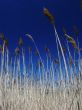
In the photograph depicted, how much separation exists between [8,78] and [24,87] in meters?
0.37

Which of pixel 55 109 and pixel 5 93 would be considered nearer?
pixel 55 109

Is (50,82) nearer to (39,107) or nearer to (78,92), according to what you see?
(39,107)

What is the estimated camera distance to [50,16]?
1.58m

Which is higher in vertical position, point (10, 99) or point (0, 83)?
point (0, 83)

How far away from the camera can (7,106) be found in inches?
133

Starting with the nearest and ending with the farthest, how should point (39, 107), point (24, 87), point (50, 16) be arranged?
point (50, 16)
point (39, 107)
point (24, 87)

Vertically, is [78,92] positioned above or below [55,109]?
above

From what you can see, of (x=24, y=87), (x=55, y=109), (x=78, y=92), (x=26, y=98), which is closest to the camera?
(x=78, y=92)

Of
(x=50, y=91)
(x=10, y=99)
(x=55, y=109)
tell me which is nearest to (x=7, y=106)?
(x=10, y=99)

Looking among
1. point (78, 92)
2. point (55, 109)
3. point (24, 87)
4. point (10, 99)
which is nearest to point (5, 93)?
point (10, 99)

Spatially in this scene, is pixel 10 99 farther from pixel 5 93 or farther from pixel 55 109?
pixel 55 109

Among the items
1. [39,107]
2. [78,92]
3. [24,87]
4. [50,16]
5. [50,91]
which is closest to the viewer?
[50,16]

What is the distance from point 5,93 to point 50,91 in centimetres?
65

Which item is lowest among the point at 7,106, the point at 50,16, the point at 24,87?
the point at 7,106
